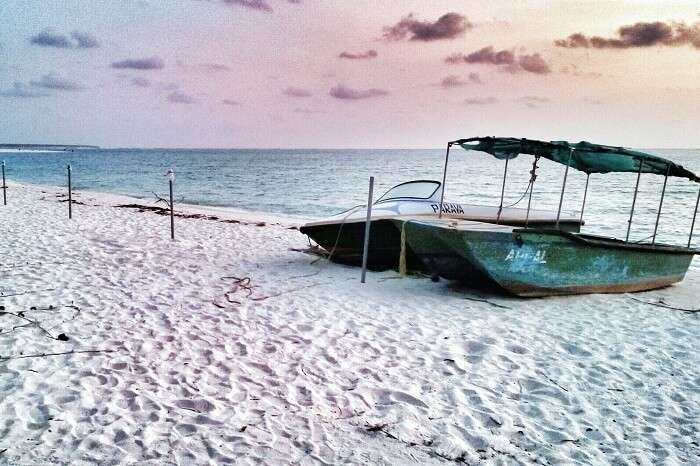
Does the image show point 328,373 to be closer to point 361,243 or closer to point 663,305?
point 361,243

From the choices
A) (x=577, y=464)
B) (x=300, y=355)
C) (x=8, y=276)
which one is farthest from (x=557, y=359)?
(x=8, y=276)

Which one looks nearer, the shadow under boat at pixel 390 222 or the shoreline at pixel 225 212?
the shadow under boat at pixel 390 222

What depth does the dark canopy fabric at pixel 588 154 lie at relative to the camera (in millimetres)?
7832

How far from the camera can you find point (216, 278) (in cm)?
795

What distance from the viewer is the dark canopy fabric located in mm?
7832

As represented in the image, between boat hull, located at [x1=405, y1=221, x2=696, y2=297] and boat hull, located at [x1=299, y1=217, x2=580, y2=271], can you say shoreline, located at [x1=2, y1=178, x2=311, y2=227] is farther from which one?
boat hull, located at [x1=405, y1=221, x2=696, y2=297]

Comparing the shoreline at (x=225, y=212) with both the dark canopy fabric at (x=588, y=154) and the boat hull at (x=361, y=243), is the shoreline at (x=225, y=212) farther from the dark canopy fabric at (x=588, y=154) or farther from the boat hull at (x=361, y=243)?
the dark canopy fabric at (x=588, y=154)

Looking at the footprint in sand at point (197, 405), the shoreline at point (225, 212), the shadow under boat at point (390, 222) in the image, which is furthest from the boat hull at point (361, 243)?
the shoreline at point (225, 212)

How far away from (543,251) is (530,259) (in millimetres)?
259

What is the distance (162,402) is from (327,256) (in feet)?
21.4

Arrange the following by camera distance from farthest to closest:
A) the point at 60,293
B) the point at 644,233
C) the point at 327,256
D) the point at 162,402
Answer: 1. the point at 644,233
2. the point at 327,256
3. the point at 60,293
4. the point at 162,402

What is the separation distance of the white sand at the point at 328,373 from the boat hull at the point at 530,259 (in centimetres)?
40

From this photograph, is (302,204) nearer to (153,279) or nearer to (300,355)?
(153,279)

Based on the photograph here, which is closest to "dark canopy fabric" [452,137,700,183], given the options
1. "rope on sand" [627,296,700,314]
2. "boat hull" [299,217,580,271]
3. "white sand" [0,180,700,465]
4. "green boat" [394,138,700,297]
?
"green boat" [394,138,700,297]
